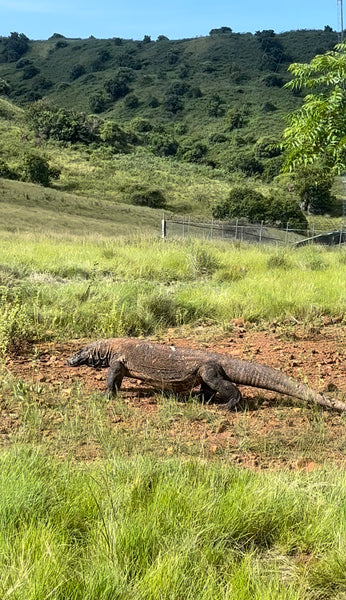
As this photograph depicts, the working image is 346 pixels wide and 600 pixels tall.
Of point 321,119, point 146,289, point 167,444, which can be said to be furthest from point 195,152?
point 167,444

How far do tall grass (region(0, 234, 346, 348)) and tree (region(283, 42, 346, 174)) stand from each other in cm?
252

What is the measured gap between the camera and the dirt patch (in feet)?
12.2

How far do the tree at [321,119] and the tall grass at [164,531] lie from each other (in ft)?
10.4

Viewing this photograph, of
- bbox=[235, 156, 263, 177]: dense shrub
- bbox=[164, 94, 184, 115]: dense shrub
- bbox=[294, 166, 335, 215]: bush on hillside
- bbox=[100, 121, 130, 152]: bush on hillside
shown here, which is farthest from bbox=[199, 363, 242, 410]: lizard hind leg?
bbox=[164, 94, 184, 115]: dense shrub

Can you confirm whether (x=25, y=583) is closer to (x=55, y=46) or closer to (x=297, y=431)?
(x=297, y=431)

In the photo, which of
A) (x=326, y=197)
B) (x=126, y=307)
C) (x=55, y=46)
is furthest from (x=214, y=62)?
(x=126, y=307)

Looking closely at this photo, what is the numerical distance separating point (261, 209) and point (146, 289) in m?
35.7

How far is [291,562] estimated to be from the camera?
2434mm

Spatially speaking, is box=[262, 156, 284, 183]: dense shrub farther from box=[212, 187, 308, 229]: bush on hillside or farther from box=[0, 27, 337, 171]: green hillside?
box=[212, 187, 308, 229]: bush on hillside

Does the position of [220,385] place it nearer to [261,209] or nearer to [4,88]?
[261,209]

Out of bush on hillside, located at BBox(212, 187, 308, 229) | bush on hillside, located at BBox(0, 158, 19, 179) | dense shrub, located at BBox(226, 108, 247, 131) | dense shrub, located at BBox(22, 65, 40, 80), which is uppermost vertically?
dense shrub, located at BBox(22, 65, 40, 80)

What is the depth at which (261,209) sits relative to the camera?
43.1 m

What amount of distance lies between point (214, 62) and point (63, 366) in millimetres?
140303

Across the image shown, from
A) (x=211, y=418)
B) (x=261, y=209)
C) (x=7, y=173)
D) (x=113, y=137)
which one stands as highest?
(x=113, y=137)
